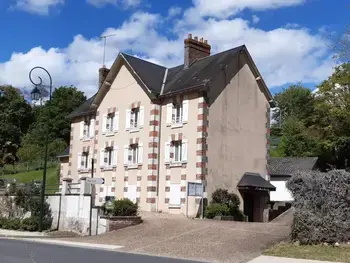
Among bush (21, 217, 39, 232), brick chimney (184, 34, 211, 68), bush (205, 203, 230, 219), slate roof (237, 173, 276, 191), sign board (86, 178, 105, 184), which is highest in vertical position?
A: brick chimney (184, 34, 211, 68)

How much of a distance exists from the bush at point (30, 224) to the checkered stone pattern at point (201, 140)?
29.3 feet

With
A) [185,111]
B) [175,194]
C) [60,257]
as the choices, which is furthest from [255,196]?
[60,257]

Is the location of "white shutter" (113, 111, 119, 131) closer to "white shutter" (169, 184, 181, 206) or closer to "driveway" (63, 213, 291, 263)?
"white shutter" (169, 184, 181, 206)

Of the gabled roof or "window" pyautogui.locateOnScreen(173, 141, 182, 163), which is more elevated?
the gabled roof

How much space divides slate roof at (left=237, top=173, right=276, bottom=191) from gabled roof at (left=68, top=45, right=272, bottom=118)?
5.39m

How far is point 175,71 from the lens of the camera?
33625mm

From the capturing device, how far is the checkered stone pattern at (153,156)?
97.9ft

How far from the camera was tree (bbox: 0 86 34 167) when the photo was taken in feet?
234

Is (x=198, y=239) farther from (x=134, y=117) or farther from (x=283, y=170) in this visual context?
(x=283, y=170)

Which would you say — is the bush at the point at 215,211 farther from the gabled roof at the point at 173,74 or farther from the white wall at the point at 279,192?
the white wall at the point at 279,192

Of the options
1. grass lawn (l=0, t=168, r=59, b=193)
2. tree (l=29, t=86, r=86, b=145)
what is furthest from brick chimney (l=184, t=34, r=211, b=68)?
tree (l=29, t=86, r=86, b=145)

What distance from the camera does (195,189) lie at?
26.9 meters

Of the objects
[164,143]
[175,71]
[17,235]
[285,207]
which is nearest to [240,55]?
[175,71]

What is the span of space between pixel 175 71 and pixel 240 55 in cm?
483
